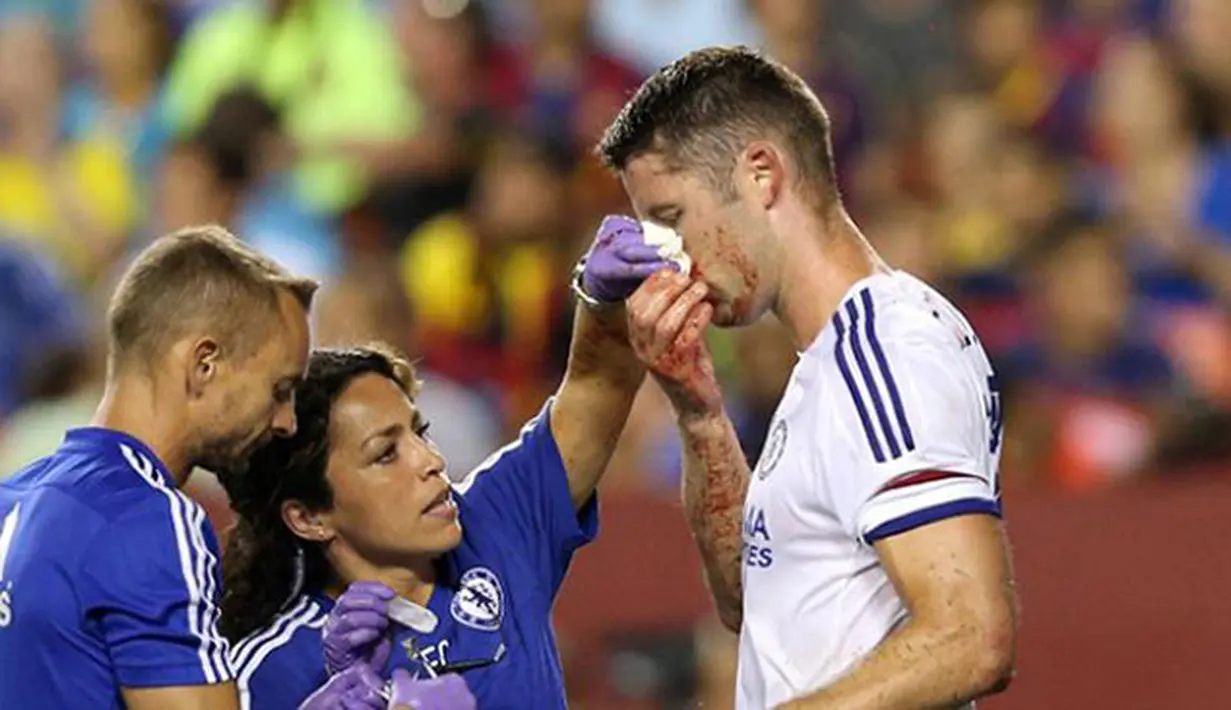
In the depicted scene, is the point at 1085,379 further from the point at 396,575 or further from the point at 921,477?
the point at 921,477

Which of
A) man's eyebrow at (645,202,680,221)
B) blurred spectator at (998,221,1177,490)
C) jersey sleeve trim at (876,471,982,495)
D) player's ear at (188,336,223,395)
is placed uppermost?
man's eyebrow at (645,202,680,221)

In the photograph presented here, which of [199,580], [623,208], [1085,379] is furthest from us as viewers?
[623,208]

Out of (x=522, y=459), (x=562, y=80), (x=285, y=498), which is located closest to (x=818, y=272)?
(x=522, y=459)

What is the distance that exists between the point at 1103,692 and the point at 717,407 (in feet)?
8.86

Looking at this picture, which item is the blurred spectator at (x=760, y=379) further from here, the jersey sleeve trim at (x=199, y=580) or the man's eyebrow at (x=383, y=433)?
the jersey sleeve trim at (x=199, y=580)

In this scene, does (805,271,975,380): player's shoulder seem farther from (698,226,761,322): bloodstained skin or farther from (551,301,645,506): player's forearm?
(551,301,645,506): player's forearm

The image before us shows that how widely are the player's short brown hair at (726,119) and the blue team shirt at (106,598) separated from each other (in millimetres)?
998

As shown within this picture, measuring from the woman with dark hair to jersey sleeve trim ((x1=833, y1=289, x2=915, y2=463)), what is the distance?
54cm

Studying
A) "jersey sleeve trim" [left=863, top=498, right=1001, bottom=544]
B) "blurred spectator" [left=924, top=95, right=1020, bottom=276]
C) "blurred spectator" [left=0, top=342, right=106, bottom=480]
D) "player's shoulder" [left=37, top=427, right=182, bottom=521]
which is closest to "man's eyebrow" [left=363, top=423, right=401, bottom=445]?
"player's shoulder" [left=37, top=427, right=182, bottom=521]

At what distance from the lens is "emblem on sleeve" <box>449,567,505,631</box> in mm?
4727

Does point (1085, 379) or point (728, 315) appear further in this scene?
point (1085, 379)

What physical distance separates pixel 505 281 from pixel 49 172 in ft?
7.65

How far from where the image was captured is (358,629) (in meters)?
4.52

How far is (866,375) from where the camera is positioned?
158 inches
